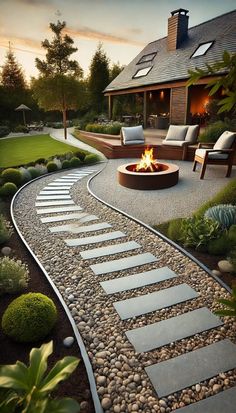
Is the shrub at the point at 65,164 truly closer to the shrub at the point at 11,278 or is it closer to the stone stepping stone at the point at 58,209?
the stone stepping stone at the point at 58,209

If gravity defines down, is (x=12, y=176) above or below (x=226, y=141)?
below

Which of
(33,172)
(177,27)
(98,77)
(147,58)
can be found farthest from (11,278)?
(98,77)

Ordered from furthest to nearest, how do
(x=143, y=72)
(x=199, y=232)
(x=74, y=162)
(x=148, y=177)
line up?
(x=143, y=72) < (x=74, y=162) < (x=148, y=177) < (x=199, y=232)

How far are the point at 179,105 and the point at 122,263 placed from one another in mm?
11641

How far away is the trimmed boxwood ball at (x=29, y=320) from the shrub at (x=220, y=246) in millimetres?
2236

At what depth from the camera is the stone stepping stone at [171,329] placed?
7.50ft

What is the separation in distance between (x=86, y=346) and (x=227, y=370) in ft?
3.68

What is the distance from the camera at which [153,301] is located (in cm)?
279

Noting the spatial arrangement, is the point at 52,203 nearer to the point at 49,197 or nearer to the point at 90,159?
the point at 49,197

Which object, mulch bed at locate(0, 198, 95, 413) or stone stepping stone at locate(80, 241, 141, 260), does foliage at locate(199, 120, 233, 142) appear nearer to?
stone stepping stone at locate(80, 241, 141, 260)

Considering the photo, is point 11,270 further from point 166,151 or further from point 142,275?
point 166,151

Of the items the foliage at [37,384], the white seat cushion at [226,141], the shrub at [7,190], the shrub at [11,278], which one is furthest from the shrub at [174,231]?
the shrub at [7,190]

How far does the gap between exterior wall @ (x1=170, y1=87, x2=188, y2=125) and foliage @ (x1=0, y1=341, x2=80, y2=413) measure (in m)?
13.3

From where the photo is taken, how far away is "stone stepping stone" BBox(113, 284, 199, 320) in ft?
8.70
